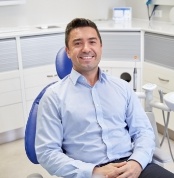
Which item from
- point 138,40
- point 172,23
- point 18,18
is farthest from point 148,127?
point 18,18

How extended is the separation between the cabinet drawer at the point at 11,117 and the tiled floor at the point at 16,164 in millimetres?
176

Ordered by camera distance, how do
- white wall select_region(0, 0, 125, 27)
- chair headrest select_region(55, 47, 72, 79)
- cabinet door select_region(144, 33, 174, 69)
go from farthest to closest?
white wall select_region(0, 0, 125, 27), cabinet door select_region(144, 33, 174, 69), chair headrest select_region(55, 47, 72, 79)

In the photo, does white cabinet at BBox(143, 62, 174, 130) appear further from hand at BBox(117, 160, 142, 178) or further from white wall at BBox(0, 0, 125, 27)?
hand at BBox(117, 160, 142, 178)

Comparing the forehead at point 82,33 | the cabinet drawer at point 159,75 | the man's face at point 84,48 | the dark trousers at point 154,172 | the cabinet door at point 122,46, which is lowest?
the dark trousers at point 154,172

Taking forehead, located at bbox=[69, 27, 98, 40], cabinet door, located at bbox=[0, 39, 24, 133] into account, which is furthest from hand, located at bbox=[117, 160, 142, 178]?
cabinet door, located at bbox=[0, 39, 24, 133]

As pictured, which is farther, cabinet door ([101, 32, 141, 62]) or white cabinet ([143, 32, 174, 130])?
cabinet door ([101, 32, 141, 62])

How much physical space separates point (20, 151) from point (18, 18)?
1392mm

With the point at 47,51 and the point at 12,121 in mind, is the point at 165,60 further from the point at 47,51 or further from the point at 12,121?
the point at 12,121

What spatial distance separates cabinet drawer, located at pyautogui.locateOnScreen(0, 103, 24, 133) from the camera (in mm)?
2896

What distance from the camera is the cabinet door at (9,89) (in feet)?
9.10

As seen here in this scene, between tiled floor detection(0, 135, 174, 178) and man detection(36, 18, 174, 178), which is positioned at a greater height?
man detection(36, 18, 174, 178)

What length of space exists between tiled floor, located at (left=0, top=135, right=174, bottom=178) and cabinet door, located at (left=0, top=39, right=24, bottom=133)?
0.58ft

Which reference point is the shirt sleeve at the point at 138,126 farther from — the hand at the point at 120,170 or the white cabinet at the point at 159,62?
the white cabinet at the point at 159,62

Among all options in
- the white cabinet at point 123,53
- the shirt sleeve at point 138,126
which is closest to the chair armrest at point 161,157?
the shirt sleeve at point 138,126
